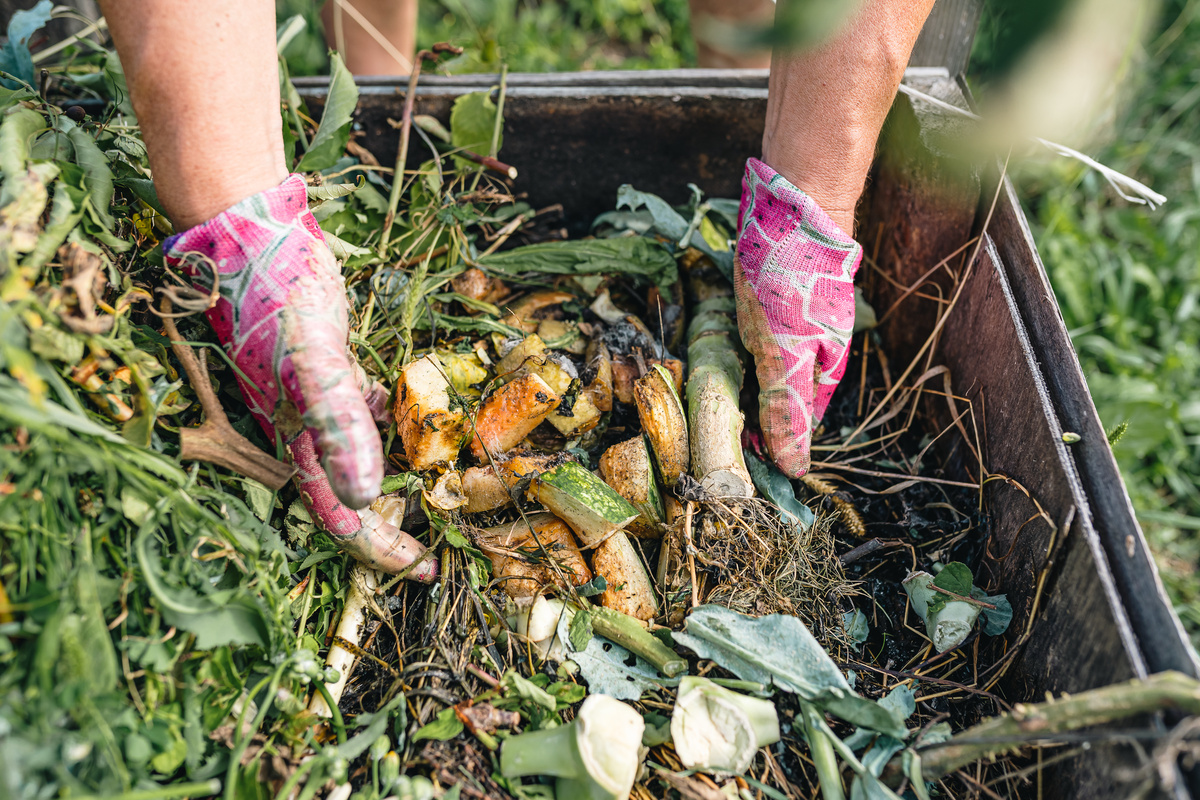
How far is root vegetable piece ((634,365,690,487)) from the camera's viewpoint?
3.89ft

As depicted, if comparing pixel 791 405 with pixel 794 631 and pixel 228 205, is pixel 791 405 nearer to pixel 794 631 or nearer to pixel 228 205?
pixel 794 631

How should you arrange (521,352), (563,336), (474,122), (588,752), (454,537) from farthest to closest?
(474,122) < (563,336) < (521,352) < (454,537) < (588,752)

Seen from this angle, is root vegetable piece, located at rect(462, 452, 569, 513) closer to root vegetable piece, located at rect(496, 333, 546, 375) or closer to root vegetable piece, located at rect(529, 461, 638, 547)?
root vegetable piece, located at rect(529, 461, 638, 547)

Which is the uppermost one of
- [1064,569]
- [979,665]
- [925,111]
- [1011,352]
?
[925,111]

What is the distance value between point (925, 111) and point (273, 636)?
151 centimetres

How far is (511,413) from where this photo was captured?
115 cm

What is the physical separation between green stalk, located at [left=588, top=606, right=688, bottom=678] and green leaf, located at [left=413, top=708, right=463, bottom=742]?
235mm

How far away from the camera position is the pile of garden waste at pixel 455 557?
0.82m

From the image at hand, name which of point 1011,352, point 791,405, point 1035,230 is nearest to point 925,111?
point 1011,352

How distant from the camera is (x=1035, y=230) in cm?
236

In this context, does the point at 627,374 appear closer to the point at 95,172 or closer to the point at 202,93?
the point at 202,93

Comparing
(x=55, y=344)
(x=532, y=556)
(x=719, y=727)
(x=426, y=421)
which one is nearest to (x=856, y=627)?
(x=719, y=727)

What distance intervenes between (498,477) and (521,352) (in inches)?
10.2

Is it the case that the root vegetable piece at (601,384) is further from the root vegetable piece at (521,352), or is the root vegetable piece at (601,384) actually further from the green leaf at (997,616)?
the green leaf at (997,616)
